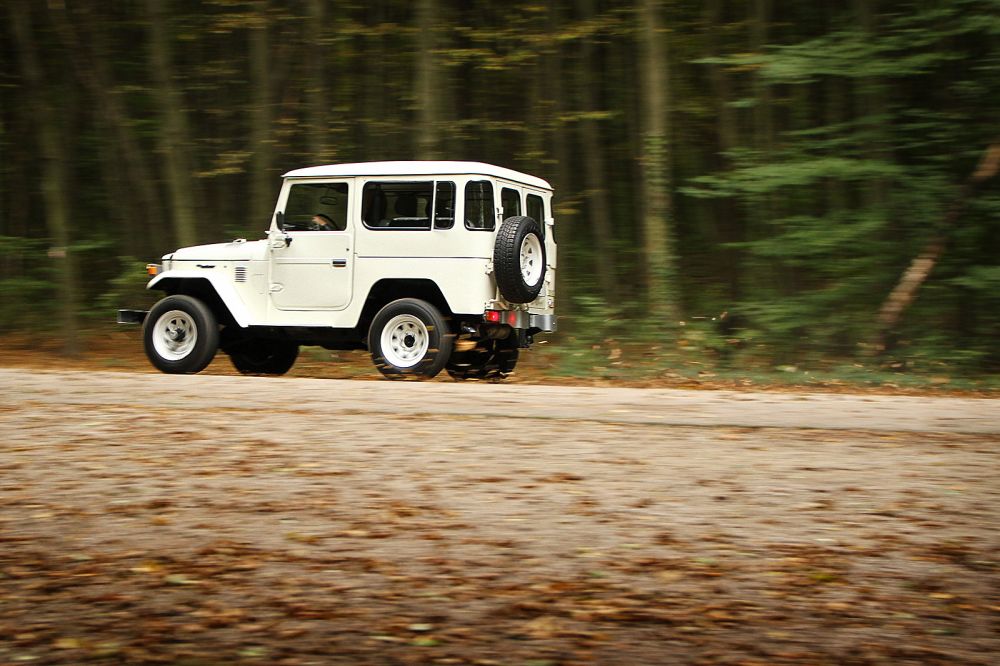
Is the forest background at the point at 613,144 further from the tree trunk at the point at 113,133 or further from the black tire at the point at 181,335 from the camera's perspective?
the black tire at the point at 181,335

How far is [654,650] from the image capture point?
413 cm

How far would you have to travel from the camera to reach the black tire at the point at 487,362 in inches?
540

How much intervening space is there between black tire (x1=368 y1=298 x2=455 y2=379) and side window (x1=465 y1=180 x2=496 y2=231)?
1.02 metres

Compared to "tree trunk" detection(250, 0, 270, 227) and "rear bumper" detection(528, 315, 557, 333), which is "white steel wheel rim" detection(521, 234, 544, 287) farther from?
"tree trunk" detection(250, 0, 270, 227)

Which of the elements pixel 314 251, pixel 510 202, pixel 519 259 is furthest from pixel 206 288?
pixel 519 259

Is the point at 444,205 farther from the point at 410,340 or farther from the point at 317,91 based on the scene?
the point at 317,91

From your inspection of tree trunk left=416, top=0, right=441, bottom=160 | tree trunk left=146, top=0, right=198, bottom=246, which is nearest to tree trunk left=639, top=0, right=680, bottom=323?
tree trunk left=416, top=0, right=441, bottom=160

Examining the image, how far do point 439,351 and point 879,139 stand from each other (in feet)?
22.9

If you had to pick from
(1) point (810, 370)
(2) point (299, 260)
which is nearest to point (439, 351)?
(2) point (299, 260)

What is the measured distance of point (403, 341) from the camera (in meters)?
12.5

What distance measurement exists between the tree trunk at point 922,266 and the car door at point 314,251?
697cm

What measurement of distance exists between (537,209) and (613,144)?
8731 millimetres

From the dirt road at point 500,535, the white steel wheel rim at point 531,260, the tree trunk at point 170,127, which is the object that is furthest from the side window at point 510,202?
the tree trunk at point 170,127

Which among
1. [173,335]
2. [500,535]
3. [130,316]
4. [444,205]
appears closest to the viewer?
[500,535]
